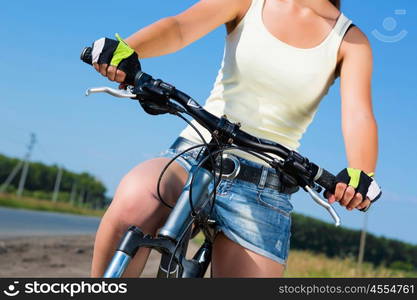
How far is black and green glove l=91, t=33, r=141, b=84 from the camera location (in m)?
2.18

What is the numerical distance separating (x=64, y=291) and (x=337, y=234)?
113ft

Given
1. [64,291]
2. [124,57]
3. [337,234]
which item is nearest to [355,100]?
[124,57]

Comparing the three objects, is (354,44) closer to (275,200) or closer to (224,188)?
(275,200)

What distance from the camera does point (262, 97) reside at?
114 inches

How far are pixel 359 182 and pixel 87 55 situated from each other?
111cm

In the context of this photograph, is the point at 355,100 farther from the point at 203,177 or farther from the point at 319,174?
the point at 203,177

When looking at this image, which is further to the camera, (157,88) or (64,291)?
(64,291)

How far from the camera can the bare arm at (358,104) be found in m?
2.70

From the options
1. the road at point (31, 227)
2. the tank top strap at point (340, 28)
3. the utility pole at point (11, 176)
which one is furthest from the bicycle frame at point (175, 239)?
the utility pole at point (11, 176)

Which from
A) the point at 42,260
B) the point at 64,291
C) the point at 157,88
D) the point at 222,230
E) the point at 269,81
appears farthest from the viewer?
the point at 42,260

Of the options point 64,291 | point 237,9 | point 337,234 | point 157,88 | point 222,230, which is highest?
point 237,9

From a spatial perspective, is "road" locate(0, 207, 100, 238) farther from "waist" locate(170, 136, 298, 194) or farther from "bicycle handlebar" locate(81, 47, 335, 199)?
"bicycle handlebar" locate(81, 47, 335, 199)

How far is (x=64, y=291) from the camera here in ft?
7.85

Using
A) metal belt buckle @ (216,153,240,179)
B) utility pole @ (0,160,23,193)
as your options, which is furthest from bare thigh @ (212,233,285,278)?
utility pole @ (0,160,23,193)
